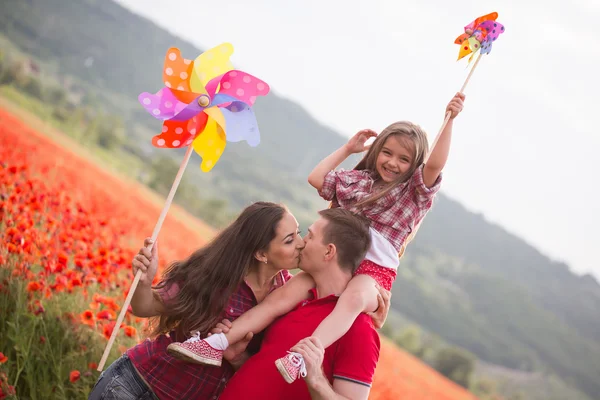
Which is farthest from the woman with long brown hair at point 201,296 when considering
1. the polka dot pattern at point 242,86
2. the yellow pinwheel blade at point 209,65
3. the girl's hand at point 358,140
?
the girl's hand at point 358,140

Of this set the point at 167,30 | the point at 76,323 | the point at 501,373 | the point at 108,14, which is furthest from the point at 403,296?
the point at 76,323

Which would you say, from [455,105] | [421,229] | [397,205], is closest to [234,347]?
[397,205]

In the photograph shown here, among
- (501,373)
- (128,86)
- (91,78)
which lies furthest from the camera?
(128,86)

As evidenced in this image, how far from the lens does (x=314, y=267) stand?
114 inches

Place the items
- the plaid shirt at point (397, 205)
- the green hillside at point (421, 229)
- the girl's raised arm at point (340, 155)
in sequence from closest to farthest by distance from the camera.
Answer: the plaid shirt at point (397, 205) < the girl's raised arm at point (340, 155) < the green hillside at point (421, 229)

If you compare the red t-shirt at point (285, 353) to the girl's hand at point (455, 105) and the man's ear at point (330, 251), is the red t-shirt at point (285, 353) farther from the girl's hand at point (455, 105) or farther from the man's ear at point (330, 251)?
the girl's hand at point (455, 105)

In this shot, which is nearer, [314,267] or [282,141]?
[314,267]

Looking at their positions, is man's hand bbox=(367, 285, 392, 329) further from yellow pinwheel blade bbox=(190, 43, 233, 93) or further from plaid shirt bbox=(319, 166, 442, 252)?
yellow pinwheel blade bbox=(190, 43, 233, 93)

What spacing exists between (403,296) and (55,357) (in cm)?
4800

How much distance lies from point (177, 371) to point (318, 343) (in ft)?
2.32

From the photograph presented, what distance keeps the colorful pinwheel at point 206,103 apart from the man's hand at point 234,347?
74cm

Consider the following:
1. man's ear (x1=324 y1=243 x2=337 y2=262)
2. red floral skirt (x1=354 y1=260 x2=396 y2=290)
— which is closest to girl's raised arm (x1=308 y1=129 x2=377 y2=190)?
red floral skirt (x1=354 y1=260 x2=396 y2=290)

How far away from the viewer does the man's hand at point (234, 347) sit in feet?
9.13

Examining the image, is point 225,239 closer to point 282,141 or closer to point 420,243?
point 420,243
